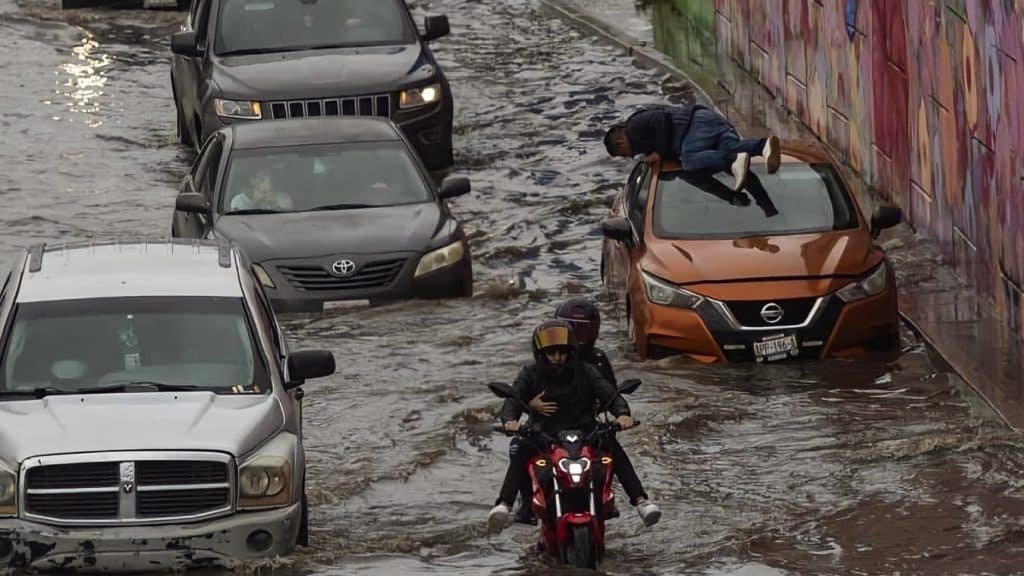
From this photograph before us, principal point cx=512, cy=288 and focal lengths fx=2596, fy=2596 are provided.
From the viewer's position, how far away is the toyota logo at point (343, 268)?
65.0ft

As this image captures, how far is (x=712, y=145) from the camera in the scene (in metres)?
19.9

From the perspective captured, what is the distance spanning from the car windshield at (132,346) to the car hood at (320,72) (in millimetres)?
12309

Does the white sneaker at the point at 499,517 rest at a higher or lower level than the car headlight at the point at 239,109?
higher

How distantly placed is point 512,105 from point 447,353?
42.1 ft

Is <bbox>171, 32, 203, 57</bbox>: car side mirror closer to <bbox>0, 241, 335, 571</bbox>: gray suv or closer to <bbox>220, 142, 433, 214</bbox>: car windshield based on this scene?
<bbox>220, 142, 433, 214</bbox>: car windshield

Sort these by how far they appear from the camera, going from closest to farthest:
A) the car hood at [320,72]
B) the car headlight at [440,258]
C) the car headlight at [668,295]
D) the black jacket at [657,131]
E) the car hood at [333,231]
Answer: the car headlight at [668,295] → the car hood at [333,231] → the car headlight at [440,258] → the black jacket at [657,131] → the car hood at [320,72]

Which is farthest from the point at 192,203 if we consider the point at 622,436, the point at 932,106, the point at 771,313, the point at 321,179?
the point at 932,106

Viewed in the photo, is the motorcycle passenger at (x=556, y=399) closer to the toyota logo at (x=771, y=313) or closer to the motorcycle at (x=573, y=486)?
the motorcycle at (x=573, y=486)

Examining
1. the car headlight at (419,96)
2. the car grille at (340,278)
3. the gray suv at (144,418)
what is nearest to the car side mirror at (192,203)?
the car grille at (340,278)

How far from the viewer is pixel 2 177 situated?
94.7ft

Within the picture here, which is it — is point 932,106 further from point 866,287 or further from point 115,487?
point 115,487

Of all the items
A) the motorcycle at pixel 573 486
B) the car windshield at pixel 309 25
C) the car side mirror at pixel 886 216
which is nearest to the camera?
the motorcycle at pixel 573 486

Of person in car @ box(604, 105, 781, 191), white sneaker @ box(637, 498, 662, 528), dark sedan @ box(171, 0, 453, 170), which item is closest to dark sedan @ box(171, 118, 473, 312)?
person in car @ box(604, 105, 781, 191)

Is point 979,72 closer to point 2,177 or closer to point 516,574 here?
point 516,574
